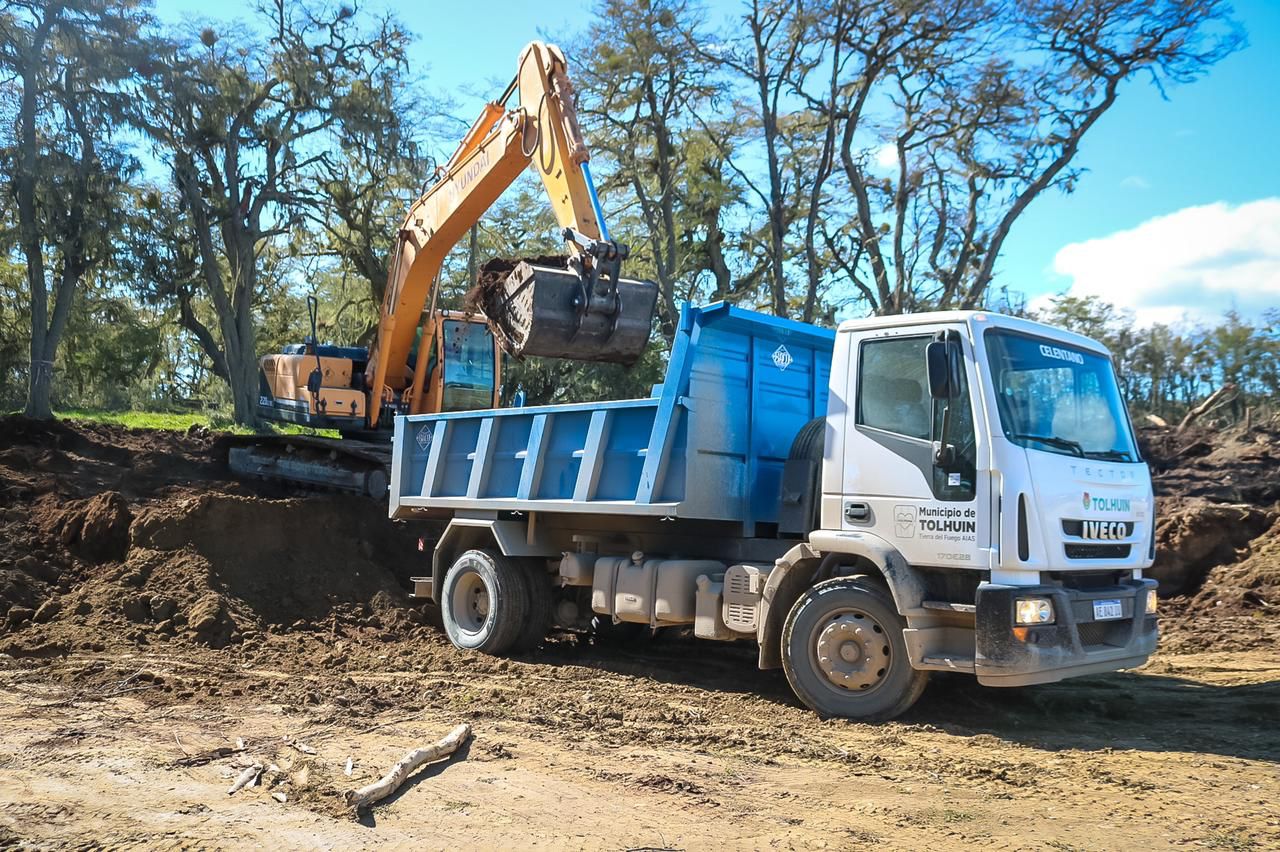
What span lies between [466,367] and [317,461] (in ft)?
9.12

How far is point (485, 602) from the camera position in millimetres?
9867

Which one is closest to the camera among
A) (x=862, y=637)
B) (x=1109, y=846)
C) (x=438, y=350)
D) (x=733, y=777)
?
(x=1109, y=846)

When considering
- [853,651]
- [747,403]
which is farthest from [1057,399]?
[747,403]

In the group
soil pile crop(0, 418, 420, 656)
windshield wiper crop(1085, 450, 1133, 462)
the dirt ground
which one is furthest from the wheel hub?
soil pile crop(0, 418, 420, 656)

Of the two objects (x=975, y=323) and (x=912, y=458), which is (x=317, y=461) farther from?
(x=975, y=323)

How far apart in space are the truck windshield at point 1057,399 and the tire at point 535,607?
474 cm

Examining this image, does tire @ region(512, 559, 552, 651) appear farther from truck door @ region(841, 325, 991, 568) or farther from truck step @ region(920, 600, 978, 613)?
truck step @ region(920, 600, 978, 613)

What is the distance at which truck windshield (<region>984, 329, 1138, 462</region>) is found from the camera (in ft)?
21.2

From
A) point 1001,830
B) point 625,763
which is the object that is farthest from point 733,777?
point 1001,830

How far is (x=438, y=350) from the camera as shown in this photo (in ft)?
48.4

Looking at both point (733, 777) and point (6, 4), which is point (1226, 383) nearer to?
point (733, 777)

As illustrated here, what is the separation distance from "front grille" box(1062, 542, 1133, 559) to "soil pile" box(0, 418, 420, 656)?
6843 millimetres

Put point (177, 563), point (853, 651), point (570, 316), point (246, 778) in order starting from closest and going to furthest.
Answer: point (246, 778), point (853, 651), point (570, 316), point (177, 563)

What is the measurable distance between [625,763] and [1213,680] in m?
4.83
